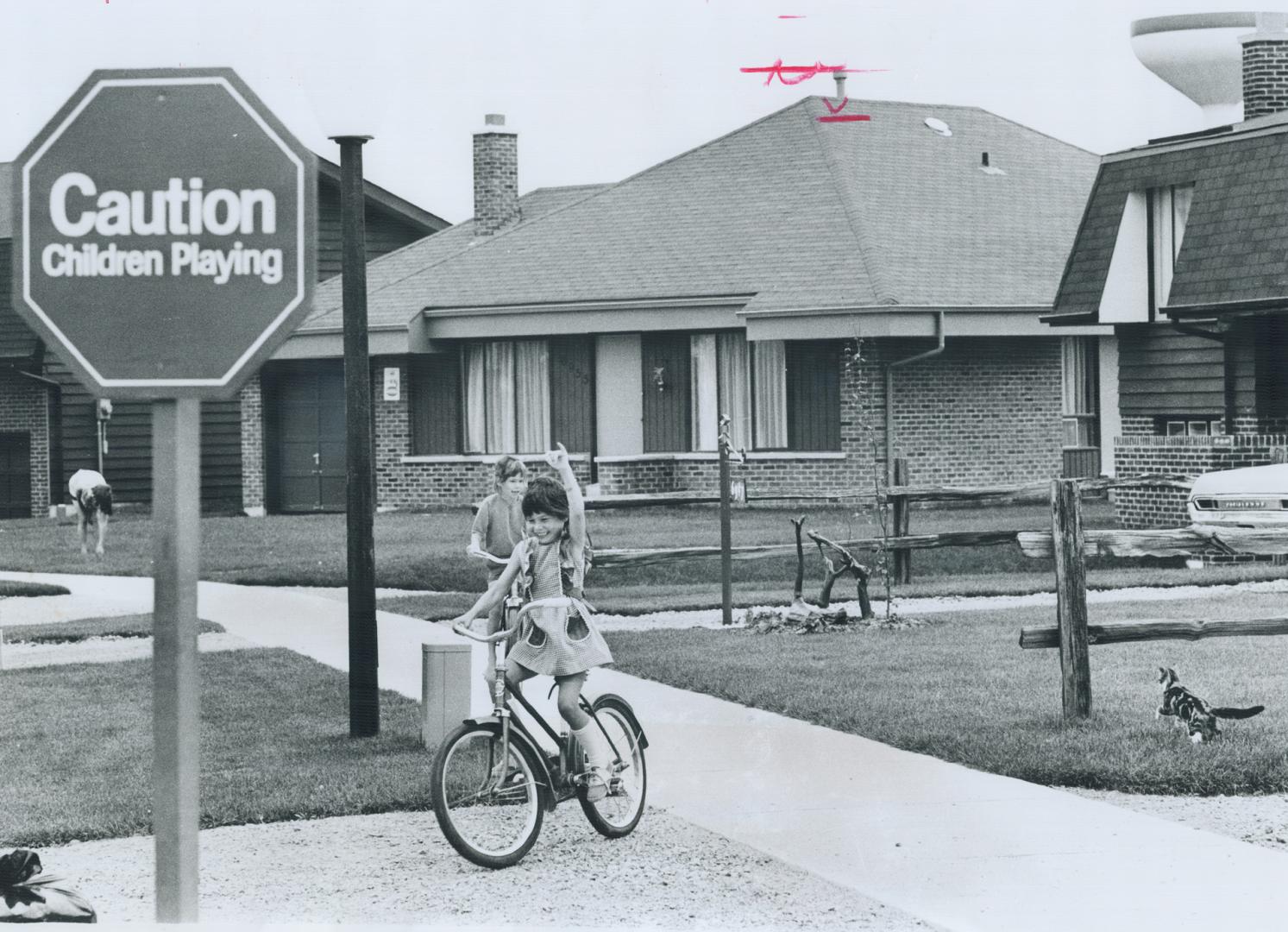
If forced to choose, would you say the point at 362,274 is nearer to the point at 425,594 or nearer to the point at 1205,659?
the point at 1205,659

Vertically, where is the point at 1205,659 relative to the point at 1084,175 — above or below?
below

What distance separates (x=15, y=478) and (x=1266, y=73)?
68.7ft

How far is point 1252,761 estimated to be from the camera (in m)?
8.66

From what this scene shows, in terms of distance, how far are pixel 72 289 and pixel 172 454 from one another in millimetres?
394

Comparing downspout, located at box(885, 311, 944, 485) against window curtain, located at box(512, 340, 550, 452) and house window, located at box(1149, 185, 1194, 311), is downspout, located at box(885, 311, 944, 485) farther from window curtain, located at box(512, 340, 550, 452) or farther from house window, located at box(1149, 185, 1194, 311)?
window curtain, located at box(512, 340, 550, 452)

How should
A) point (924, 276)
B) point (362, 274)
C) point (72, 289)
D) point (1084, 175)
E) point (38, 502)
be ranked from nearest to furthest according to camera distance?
point (72, 289)
point (362, 274)
point (924, 276)
point (1084, 175)
point (38, 502)

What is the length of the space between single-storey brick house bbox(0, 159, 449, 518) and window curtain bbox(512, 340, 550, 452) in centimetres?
350

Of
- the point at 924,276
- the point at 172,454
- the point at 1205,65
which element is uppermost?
the point at 1205,65

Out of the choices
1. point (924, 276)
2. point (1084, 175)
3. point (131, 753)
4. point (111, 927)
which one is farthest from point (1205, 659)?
point (1084, 175)

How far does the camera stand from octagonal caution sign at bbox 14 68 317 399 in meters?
3.75

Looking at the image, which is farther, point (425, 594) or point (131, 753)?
point (425, 594)

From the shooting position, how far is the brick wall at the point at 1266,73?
20.8 meters

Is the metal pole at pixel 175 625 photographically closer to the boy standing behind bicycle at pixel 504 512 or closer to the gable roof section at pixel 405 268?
the boy standing behind bicycle at pixel 504 512

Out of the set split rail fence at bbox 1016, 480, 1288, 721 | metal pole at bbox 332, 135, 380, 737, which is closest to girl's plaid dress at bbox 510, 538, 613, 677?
metal pole at bbox 332, 135, 380, 737
